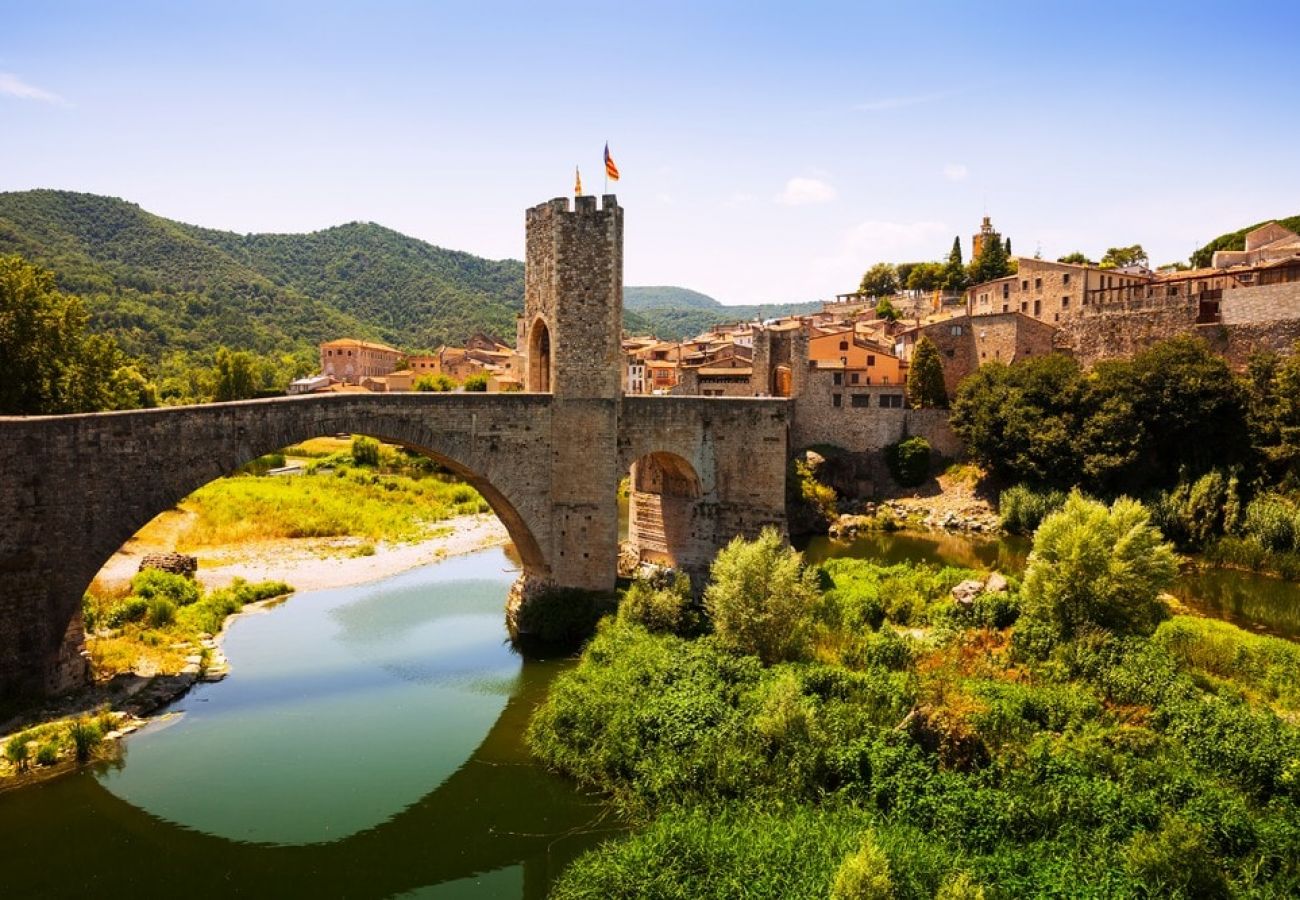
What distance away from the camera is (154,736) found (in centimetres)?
1496

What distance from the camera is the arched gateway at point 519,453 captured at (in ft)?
47.1

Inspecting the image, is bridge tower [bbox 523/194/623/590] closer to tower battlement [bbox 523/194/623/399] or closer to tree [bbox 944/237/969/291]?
tower battlement [bbox 523/194/623/399]

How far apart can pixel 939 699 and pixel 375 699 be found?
1101 centimetres

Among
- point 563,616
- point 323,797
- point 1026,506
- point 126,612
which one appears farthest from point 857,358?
point 323,797

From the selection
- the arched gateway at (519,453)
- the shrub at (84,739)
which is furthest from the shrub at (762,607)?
the shrub at (84,739)

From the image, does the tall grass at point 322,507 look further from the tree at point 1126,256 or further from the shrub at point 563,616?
the tree at point 1126,256

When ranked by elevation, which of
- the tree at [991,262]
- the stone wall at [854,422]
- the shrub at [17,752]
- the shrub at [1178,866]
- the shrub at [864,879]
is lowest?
the shrub at [17,752]

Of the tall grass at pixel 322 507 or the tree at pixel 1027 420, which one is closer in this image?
the tall grass at pixel 322 507

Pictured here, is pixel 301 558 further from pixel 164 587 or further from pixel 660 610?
pixel 660 610

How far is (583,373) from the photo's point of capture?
65.4 feet

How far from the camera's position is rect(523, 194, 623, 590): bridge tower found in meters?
19.7

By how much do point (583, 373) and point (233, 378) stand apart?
46.5 metres

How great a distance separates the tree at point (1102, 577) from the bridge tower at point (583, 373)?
31.4 feet

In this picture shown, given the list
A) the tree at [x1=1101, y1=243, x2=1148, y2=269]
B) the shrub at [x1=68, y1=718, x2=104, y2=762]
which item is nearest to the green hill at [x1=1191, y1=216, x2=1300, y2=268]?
the tree at [x1=1101, y1=243, x2=1148, y2=269]
